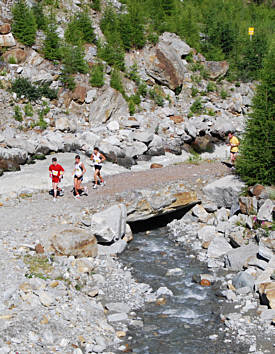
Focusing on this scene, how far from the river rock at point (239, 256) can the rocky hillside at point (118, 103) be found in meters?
12.3

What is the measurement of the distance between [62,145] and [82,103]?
7.04m

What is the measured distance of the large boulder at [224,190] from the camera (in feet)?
52.1

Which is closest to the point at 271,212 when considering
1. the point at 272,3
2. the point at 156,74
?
the point at 156,74

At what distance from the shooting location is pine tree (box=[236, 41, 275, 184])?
49.5ft

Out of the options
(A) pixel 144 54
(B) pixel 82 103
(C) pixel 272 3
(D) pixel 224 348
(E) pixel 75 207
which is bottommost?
(D) pixel 224 348

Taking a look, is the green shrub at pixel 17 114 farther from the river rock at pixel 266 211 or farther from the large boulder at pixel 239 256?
the large boulder at pixel 239 256

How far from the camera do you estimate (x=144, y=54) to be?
124 feet

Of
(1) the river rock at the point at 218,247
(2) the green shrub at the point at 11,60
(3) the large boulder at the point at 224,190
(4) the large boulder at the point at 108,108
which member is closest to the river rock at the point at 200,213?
(3) the large boulder at the point at 224,190

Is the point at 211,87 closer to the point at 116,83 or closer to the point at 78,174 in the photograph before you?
the point at 116,83

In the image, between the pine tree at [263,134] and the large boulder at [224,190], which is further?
the large boulder at [224,190]

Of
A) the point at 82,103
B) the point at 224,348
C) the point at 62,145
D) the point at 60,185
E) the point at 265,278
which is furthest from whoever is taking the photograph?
the point at 82,103

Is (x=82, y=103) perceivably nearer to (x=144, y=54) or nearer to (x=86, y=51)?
(x=86, y=51)

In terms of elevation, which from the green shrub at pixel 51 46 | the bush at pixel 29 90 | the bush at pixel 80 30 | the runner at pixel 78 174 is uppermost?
the bush at pixel 80 30

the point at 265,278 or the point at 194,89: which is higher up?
the point at 194,89
